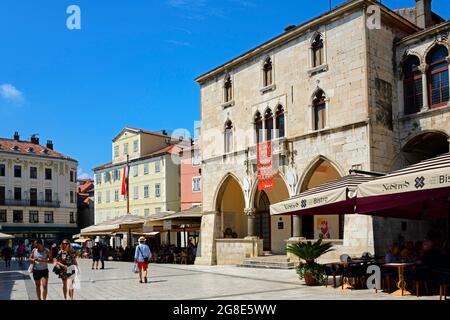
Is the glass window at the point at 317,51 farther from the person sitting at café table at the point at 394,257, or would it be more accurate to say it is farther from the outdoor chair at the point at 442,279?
the outdoor chair at the point at 442,279

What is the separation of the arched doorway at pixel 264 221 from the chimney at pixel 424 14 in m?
11.8

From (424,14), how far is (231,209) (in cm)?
1401

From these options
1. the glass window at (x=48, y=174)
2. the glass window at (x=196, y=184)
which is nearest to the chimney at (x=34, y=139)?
the glass window at (x=48, y=174)

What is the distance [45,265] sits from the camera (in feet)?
40.2

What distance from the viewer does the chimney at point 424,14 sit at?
23.5 m

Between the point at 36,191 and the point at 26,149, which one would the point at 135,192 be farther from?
the point at 26,149

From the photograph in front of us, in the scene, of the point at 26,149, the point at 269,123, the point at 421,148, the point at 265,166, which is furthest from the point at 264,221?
the point at 26,149

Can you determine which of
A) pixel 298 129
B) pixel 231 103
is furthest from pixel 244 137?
pixel 298 129

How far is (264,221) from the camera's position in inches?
1117

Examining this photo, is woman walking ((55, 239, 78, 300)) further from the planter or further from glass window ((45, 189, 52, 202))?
glass window ((45, 189, 52, 202))

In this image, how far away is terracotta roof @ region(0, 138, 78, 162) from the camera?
A: 58.3 m

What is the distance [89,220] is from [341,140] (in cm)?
5332

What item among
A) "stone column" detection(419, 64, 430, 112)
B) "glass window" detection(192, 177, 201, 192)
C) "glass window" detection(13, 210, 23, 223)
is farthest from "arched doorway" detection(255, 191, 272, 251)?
"glass window" detection(13, 210, 23, 223)
